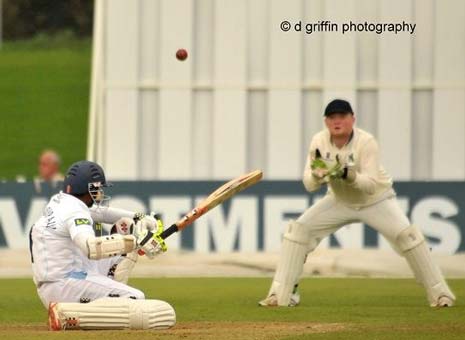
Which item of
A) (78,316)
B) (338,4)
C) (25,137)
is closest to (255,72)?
(338,4)

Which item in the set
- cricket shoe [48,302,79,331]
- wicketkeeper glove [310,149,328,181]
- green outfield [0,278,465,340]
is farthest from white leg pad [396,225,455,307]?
cricket shoe [48,302,79,331]

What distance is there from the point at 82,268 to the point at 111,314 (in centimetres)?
45

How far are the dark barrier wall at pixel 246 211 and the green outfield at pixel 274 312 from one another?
3.29ft

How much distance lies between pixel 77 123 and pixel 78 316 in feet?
60.7

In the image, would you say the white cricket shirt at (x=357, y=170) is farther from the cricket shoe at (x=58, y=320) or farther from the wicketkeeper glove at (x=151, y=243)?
the cricket shoe at (x=58, y=320)

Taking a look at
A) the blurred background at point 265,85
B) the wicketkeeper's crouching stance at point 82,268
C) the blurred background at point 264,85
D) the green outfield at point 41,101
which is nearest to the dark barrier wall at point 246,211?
the blurred background at point 265,85

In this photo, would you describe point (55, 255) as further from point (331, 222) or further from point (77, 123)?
point (77, 123)

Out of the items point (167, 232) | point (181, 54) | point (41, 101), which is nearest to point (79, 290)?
point (167, 232)

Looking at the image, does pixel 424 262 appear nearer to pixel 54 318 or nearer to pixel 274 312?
pixel 274 312

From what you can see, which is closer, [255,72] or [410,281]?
[410,281]

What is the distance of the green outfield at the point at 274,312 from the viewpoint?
1030cm

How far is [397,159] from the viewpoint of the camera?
1792cm

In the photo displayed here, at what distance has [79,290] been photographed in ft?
34.9

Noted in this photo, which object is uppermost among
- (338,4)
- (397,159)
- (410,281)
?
(338,4)
